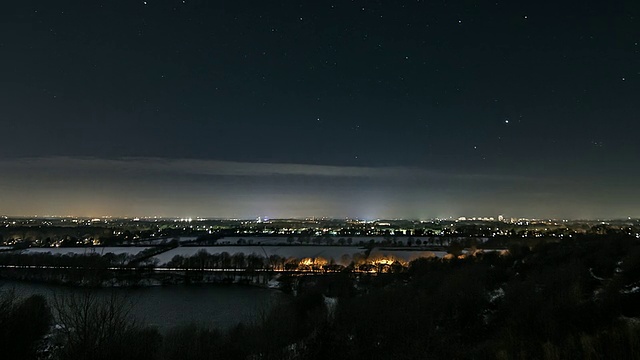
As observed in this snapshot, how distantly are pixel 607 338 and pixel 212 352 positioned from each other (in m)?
12.0

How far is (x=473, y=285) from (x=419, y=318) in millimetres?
5524

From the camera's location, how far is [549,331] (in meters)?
8.98

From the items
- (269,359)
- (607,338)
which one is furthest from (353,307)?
(607,338)

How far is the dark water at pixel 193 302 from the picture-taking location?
85.2 ft

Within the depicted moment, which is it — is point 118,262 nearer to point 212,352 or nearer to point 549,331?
point 212,352

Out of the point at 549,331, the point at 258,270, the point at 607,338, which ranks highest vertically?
the point at 607,338

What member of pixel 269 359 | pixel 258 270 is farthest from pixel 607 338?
pixel 258 270

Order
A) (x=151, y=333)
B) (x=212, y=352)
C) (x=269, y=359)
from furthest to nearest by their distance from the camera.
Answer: (x=151, y=333), (x=212, y=352), (x=269, y=359)

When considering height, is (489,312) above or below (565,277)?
below

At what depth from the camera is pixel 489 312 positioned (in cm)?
1523

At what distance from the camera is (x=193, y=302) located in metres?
32.9

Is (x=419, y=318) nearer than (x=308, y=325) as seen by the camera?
Yes

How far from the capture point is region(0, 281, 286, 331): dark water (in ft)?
85.2

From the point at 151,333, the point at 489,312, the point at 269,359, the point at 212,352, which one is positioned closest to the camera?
the point at 269,359
